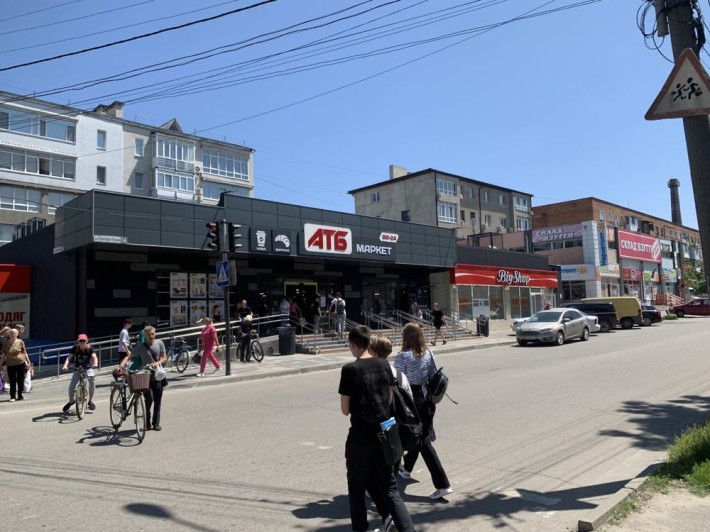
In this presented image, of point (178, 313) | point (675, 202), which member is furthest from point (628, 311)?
point (675, 202)

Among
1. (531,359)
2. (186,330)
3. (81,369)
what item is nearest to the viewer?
(81,369)

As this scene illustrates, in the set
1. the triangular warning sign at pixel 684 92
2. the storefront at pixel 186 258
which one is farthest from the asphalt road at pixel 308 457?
the storefront at pixel 186 258

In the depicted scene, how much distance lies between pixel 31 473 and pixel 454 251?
2715cm

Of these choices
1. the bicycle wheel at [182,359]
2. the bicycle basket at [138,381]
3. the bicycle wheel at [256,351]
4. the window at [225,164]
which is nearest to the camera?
the bicycle basket at [138,381]

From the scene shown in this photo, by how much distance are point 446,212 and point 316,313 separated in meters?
38.9

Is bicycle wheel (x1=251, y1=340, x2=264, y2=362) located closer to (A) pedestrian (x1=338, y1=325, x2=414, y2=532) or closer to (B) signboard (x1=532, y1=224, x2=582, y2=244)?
(A) pedestrian (x1=338, y1=325, x2=414, y2=532)

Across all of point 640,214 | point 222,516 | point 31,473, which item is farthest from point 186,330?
point 640,214

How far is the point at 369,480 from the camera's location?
13.3 ft

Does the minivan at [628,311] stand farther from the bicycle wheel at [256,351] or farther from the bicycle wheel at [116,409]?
the bicycle wheel at [116,409]

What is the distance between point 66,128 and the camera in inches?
2045

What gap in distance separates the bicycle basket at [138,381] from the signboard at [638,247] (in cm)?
5697

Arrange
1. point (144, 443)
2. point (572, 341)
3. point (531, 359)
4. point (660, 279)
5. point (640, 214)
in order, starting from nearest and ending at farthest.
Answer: point (144, 443) → point (531, 359) → point (572, 341) → point (660, 279) → point (640, 214)

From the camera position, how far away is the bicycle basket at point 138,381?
27.6ft

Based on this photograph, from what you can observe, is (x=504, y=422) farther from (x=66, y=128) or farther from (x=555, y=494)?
(x=66, y=128)
